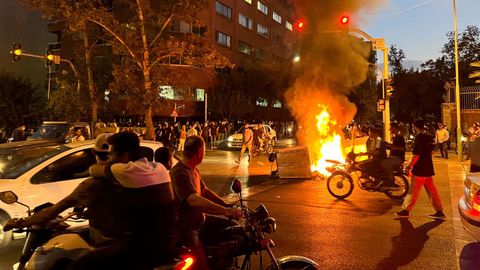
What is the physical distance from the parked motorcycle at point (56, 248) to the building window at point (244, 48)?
49409 millimetres

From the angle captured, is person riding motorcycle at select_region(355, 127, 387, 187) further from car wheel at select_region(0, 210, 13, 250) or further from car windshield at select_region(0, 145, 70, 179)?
car wheel at select_region(0, 210, 13, 250)

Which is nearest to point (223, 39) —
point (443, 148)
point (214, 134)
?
point (214, 134)

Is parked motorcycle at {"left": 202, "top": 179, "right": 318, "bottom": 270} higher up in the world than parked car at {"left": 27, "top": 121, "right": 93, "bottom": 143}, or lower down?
lower down

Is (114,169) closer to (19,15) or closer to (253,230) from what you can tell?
(253,230)

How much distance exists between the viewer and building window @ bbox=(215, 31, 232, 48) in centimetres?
4647

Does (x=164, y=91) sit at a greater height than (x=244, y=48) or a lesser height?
lesser

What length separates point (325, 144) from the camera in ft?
54.0

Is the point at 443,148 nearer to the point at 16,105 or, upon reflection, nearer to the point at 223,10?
the point at 223,10

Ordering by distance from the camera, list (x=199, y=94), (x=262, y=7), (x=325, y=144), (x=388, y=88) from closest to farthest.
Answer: (x=325, y=144)
(x=388, y=88)
(x=199, y=94)
(x=262, y=7)

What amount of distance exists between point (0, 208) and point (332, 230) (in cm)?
490

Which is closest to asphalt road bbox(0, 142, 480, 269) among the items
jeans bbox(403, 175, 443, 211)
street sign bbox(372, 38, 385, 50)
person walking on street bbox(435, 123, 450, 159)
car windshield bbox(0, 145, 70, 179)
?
jeans bbox(403, 175, 443, 211)

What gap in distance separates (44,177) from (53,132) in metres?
9.04

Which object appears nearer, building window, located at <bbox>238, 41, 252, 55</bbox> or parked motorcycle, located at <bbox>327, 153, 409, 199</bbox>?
parked motorcycle, located at <bbox>327, 153, 409, 199</bbox>

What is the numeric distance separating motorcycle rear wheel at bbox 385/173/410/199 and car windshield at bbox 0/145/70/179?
7160 mm
